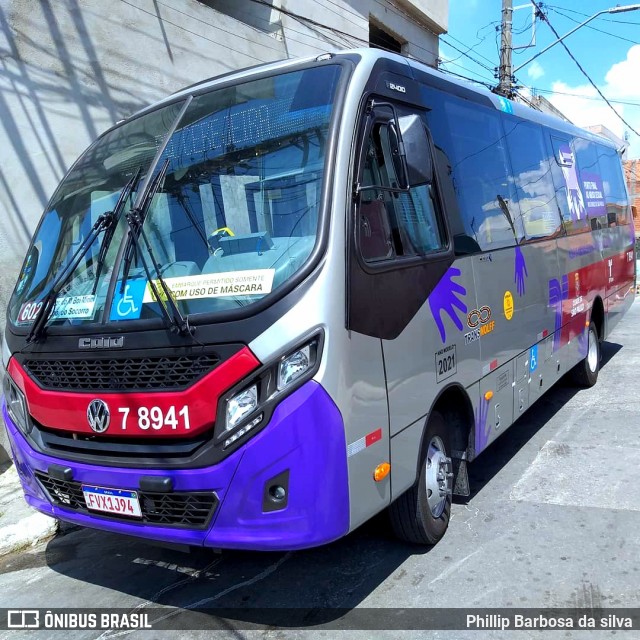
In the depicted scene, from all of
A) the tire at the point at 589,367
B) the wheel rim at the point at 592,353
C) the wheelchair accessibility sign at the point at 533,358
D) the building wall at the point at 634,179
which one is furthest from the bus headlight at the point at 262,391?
the building wall at the point at 634,179

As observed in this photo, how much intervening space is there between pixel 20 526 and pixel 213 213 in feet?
10.1

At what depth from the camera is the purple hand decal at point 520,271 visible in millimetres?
5293

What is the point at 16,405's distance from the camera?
3.77m

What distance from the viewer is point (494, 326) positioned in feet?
15.7

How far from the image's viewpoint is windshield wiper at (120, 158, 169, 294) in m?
3.34

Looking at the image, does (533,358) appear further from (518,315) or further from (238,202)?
(238,202)

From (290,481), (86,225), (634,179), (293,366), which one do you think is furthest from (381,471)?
(634,179)

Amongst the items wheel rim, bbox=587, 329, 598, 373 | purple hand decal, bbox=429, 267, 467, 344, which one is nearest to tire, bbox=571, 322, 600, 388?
wheel rim, bbox=587, 329, 598, 373

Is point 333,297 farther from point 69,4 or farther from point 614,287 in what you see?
point 614,287

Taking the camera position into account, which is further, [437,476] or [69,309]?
[437,476]

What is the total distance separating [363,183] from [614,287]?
23.2 ft

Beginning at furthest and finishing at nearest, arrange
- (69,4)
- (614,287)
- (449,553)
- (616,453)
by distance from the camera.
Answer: (614,287) < (69,4) < (616,453) < (449,553)

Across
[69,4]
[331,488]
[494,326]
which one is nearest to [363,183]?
[331,488]

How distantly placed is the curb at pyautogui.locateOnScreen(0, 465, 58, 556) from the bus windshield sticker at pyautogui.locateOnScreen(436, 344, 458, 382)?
283 centimetres
